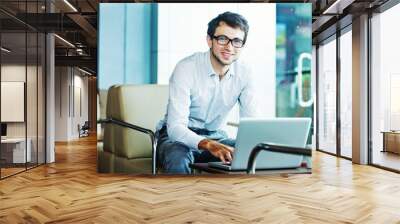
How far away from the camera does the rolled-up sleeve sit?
19.9 feet

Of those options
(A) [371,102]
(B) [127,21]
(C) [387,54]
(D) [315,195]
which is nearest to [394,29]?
(C) [387,54]

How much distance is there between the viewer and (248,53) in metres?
6.29

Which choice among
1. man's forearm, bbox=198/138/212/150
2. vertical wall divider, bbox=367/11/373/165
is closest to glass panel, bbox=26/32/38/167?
man's forearm, bbox=198/138/212/150

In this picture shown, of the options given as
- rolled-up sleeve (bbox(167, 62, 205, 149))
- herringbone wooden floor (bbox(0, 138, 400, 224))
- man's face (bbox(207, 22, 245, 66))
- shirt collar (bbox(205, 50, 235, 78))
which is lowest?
herringbone wooden floor (bbox(0, 138, 400, 224))

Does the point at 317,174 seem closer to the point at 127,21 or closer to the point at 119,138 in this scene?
the point at 119,138

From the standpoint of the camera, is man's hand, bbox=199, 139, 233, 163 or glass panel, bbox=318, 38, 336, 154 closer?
man's hand, bbox=199, 139, 233, 163

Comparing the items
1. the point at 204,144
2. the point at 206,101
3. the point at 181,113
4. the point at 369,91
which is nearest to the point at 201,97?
the point at 206,101

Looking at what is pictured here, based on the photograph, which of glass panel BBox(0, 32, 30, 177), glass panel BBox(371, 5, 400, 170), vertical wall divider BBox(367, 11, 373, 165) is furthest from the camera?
vertical wall divider BBox(367, 11, 373, 165)

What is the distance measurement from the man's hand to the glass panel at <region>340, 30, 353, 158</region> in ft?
13.2

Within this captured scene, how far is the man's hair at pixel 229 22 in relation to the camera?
6.27m

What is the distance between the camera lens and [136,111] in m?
6.09

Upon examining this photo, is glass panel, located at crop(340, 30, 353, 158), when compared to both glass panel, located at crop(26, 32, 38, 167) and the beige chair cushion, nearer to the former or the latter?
the beige chair cushion

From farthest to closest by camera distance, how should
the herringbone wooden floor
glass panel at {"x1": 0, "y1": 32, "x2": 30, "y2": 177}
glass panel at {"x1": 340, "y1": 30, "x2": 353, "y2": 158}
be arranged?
1. glass panel at {"x1": 340, "y1": 30, "x2": 353, "y2": 158}
2. glass panel at {"x1": 0, "y1": 32, "x2": 30, "y2": 177}
3. the herringbone wooden floor

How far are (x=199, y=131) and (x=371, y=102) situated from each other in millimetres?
3959
